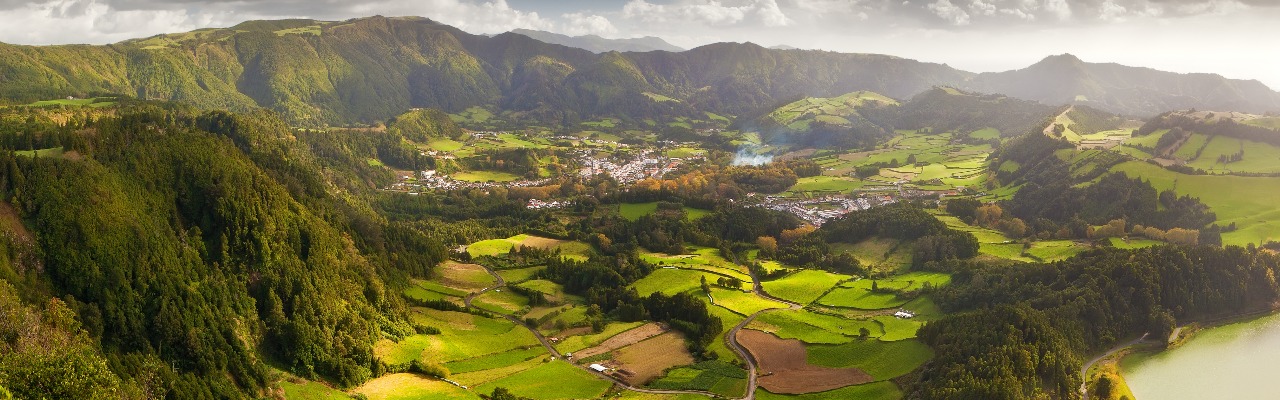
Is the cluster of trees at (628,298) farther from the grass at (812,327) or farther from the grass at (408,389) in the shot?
the grass at (408,389)

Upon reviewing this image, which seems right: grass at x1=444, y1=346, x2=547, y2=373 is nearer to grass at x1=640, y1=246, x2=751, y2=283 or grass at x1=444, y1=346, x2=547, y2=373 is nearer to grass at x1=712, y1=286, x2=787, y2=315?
grass at x1=712, y1=286, x2=787, y2=315

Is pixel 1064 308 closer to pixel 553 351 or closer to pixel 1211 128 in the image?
pixel 553 351

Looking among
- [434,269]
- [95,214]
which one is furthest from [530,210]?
[95,214]

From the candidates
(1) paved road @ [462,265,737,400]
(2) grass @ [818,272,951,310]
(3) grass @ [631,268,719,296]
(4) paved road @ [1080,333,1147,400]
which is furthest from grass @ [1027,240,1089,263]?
(1) paved road @ [462,265,737,400]

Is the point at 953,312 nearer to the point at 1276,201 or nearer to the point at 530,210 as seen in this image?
the point at 1276,201

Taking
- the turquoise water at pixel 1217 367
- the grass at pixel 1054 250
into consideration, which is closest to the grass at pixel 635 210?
the grass at pixel 1054 250

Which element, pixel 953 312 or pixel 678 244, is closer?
pixel 953 312
